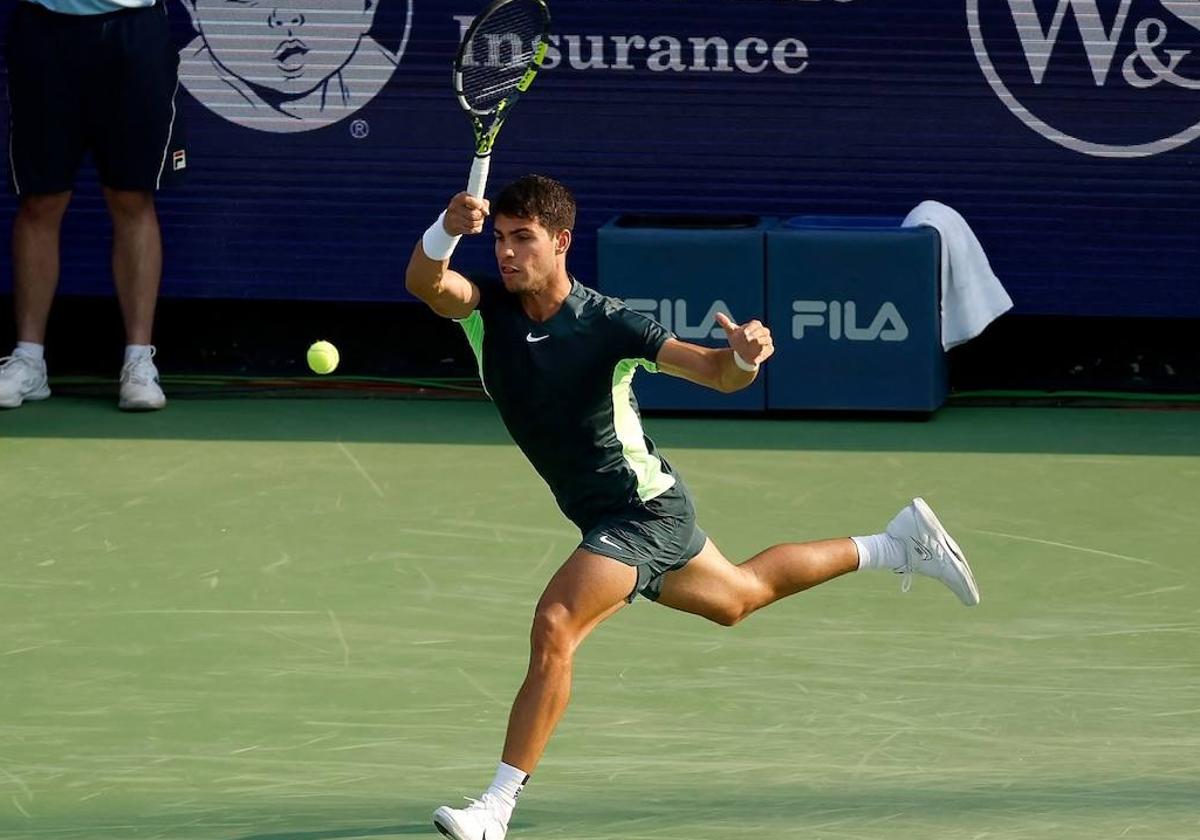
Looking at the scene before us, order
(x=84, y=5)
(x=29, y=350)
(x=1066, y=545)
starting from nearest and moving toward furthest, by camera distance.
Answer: (x=1066, y=545) → (x=84, y=5) → (x=29, y=350)

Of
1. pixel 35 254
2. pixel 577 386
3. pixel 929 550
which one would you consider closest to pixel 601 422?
pixel 577 386

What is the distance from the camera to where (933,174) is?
9750 mm

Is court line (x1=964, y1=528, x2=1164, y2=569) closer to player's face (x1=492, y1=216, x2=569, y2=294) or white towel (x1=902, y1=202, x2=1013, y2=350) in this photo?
white towel (x1=902, y1=202, x2=1013, y2=350)

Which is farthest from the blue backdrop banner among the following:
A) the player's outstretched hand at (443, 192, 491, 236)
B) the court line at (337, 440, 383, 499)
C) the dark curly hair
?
the player's outstretched hand at (443, 192, 491, 236)

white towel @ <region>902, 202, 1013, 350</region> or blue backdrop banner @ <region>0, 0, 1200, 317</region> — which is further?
blue backdrop banner @ <region>0, 0, 1200, 317</region>

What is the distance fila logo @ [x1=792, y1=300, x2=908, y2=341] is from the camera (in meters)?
9.34

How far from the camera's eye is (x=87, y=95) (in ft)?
31.0

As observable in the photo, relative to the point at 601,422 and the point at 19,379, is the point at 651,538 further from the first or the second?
the point at 19,379

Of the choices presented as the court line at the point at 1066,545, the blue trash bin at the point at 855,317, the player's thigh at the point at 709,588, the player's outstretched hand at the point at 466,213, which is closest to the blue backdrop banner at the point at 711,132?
the blue trash bin at the point at 855,317

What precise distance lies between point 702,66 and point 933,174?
3.70 ft

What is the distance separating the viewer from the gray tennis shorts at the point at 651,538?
16.8ft

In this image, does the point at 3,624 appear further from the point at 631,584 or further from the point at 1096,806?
the point at 1096,806

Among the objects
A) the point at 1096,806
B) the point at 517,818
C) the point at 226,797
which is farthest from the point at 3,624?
the point at 1096,806

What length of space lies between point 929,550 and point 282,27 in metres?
4.81
